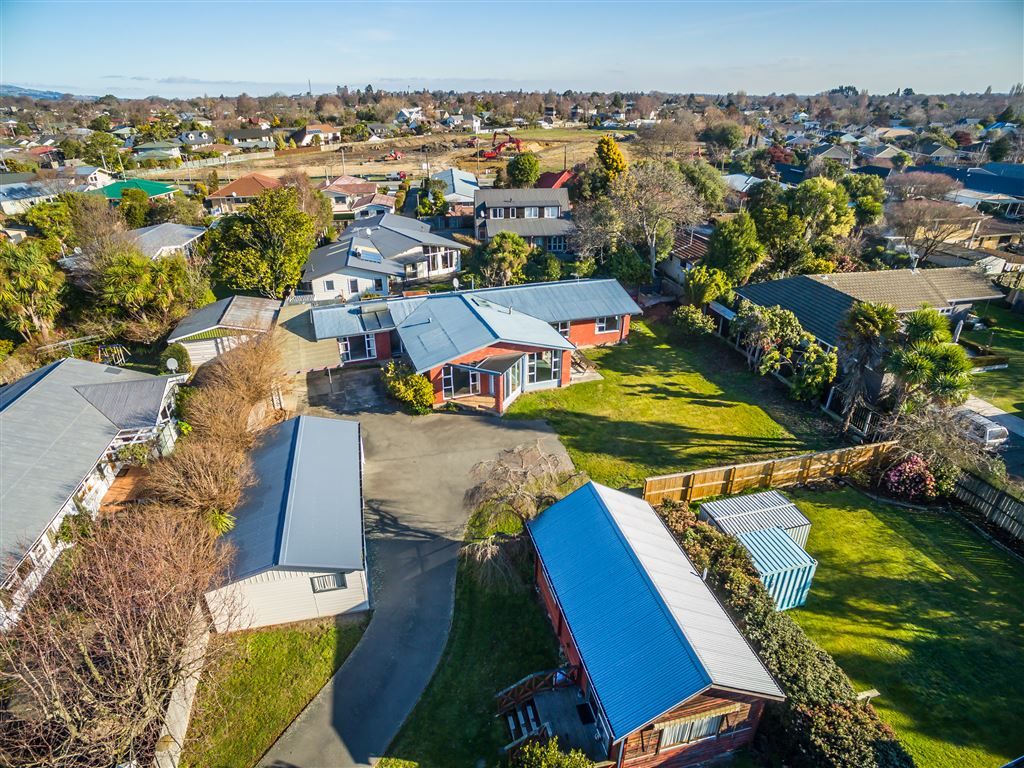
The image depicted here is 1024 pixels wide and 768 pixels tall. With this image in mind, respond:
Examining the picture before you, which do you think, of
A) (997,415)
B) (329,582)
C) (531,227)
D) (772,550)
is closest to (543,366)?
(772,550)

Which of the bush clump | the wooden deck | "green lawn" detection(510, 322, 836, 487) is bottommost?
the wooden deck

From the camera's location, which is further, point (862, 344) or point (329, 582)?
point (862, 344)

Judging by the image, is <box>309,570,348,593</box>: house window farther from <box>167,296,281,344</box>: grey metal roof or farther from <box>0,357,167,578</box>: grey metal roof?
<box>167,296,281,344</box>: grey metal roof

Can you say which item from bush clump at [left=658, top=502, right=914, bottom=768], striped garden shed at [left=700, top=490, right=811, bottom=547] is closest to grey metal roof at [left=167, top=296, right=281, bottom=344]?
striped garden shed at [left=700, top=490, right=811, bottom=547]

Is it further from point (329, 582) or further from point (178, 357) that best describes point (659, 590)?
point (178, 357)

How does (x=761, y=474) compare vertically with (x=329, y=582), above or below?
above

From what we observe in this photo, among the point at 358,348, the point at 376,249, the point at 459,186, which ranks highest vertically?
the point at 459,186

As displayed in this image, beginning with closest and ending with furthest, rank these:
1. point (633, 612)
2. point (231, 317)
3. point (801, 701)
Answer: point (801, 701), point (633, 612), point (231, 317)
